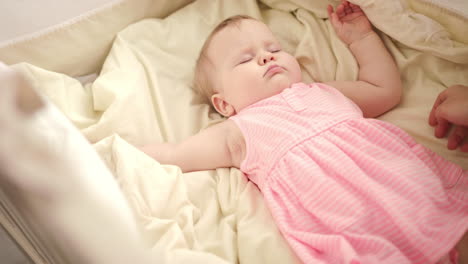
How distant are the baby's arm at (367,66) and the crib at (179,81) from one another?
3 centimetres

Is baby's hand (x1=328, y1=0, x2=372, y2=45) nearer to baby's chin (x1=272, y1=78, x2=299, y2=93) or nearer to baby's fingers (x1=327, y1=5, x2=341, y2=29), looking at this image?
baby's fingers (x1=327, y1=5, x2=341, y2=29)

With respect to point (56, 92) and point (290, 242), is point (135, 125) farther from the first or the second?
point (290, 242)

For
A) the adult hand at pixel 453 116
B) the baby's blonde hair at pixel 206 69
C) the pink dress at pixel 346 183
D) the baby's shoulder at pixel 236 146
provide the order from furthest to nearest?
the baby's blonde hair at pixel 206 69 < the baby's shoulder at pixel 236 146 < the adult hand at pixel 453 116 < the pink dress at pixel 346 183

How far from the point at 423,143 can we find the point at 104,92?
739 millimetres

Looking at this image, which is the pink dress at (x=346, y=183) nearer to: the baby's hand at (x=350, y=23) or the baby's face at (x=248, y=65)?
the baby's face at (x=248, y=65)

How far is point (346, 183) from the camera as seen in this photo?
28.4 inches

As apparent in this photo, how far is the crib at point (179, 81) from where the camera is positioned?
725 millimetres

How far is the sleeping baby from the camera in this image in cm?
65

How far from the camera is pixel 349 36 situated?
104 centimetres

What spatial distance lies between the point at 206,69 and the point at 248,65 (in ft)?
0.47

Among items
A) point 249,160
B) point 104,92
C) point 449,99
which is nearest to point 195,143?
point 249,160

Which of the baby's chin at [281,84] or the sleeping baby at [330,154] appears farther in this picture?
the baby's chin at [281,84]

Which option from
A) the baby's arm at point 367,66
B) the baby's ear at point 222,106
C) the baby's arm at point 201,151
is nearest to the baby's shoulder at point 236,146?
the baby's arm at point 201,151

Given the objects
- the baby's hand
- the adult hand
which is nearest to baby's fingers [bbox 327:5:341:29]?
the baby's hand
